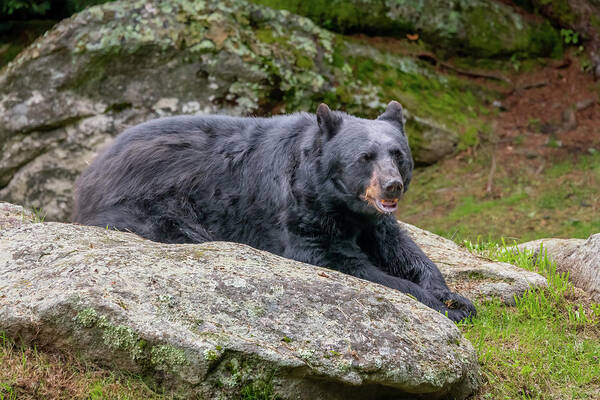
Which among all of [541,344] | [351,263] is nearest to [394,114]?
[351,263]

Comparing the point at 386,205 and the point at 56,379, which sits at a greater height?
the point at 386,205

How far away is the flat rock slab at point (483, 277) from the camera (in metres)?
5.93

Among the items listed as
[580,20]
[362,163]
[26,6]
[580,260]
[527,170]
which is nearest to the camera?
[362,163]

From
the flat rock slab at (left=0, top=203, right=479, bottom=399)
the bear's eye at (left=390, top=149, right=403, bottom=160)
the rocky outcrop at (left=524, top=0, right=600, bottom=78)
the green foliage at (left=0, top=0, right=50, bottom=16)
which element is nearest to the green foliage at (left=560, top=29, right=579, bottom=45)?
the rocky outcrop at (left=524, top=0, right=600, bottom=78)

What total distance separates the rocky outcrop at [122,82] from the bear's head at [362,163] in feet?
16.7

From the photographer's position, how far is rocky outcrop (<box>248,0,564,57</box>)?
498 inches

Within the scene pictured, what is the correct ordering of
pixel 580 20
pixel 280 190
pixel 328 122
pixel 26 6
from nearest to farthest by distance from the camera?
1. pixel 328 122
2. pixel 280 190
3. pixel 26 6
4. pixel 580 20

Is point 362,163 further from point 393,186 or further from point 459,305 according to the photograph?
point 459,305

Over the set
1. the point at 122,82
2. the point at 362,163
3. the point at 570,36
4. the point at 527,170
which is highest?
the point at 362,163

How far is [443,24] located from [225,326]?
10.1 meters

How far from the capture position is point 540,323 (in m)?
5.47

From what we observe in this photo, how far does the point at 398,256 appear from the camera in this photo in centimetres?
607

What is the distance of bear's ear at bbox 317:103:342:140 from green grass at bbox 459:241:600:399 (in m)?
1.85

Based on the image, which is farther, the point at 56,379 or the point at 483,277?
the point at 483,277
